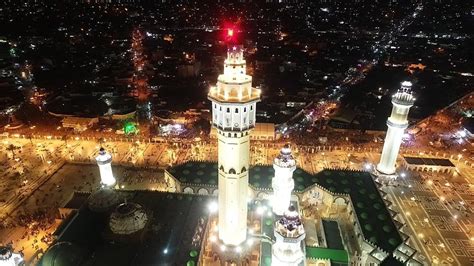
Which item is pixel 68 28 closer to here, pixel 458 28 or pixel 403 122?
pixel 403 122

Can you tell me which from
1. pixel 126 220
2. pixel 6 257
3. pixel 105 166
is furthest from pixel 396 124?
pixel 6 257

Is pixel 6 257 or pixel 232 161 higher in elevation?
pixel 232 161

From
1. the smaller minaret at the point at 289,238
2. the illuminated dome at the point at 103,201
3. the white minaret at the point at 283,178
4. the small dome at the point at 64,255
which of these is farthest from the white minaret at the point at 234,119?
the small dome at the point at 64,255

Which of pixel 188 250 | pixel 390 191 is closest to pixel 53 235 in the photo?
pixel 188 250

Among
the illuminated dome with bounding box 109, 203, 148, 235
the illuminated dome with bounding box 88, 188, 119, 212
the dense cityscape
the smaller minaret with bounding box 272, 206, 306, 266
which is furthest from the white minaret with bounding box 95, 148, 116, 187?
the smaller minaret with bounding box 272, 206, 306, 266

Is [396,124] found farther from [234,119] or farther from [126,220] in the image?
[126,220]

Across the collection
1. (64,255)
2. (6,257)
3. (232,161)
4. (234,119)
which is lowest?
(64,255)
